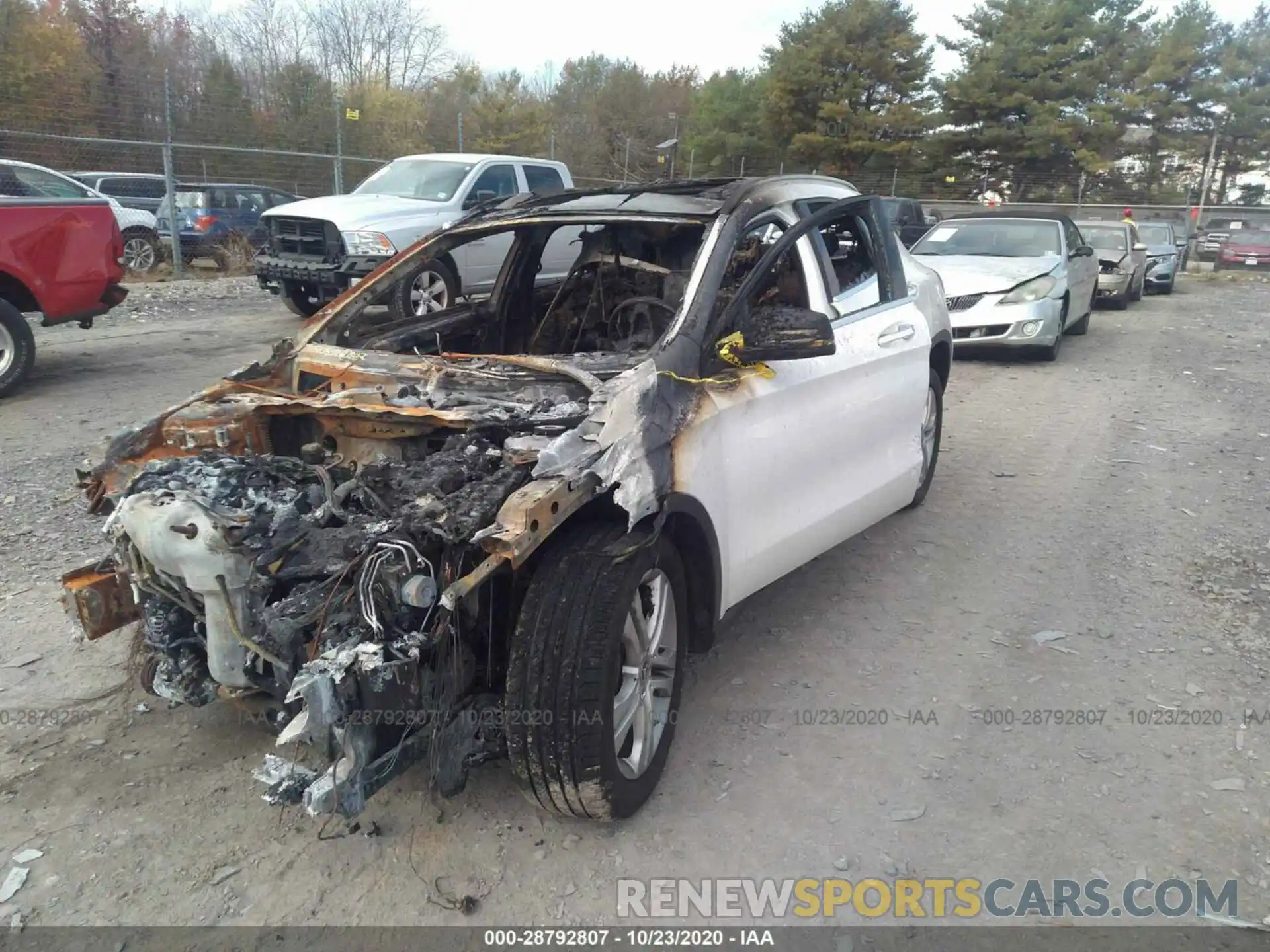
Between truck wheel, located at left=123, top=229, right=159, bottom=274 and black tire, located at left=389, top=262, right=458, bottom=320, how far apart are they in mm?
9277

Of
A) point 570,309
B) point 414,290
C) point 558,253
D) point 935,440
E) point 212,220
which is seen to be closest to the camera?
point 570,309

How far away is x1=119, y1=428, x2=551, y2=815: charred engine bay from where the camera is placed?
7.85 feet

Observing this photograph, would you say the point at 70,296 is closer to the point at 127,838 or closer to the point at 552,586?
the point at 127,838

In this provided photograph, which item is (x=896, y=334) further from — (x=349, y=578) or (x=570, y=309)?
(x=349, y=578)

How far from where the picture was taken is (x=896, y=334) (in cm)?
459

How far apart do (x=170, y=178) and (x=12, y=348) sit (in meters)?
7.15

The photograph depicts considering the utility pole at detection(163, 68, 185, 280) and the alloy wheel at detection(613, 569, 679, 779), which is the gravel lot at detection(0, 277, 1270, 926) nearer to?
the alloy wheel at detection(613, 569, 679, 779)

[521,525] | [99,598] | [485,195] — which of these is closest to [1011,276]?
[485,195]

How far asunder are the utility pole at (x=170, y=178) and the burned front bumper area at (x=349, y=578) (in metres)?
12.3

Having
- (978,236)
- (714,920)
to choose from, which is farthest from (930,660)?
(978,236)

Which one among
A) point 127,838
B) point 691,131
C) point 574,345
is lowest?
point 127,838

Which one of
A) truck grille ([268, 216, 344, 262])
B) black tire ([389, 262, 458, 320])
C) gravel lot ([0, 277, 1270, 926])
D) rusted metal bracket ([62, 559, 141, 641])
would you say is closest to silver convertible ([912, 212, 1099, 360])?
gravel lot ([0, 277, 1270, 926])

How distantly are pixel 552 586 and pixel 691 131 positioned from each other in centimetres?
4440

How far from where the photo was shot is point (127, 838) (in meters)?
2.85
